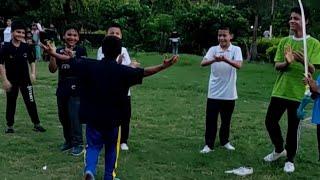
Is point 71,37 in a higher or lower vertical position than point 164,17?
higher

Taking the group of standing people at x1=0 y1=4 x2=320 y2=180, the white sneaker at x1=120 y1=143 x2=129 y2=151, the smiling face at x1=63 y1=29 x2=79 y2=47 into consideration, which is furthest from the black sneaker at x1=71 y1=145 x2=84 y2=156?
the smiling face at x1=63 y1=29 x2=79 y2=47

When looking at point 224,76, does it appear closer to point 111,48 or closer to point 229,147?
point 229,147

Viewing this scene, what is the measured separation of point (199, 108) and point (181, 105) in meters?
0.49

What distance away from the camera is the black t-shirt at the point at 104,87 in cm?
537

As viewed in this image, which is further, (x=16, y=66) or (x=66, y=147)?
(x=16, y=66)

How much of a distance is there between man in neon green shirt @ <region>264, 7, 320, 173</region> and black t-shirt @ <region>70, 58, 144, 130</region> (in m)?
1.92

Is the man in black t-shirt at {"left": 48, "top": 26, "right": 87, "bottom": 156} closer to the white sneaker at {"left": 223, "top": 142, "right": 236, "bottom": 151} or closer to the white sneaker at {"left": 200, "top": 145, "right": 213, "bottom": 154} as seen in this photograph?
the white sneaker at {"left": 200, "top": 145, "right": 213, "bottom": 154}

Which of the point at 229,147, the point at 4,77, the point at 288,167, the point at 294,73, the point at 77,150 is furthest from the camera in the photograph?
the point at 4,77

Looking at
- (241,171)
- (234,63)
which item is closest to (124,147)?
(241,171)

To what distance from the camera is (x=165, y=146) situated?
26.1 ft

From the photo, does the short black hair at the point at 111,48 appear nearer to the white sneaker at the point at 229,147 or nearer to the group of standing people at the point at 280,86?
the group of standing people at the point at 280,86

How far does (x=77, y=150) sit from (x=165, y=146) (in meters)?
1.35

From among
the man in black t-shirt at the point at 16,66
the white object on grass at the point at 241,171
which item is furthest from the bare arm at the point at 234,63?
the man in black t-shirt at the point at 16,66

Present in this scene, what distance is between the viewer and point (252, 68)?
64.6 feet
